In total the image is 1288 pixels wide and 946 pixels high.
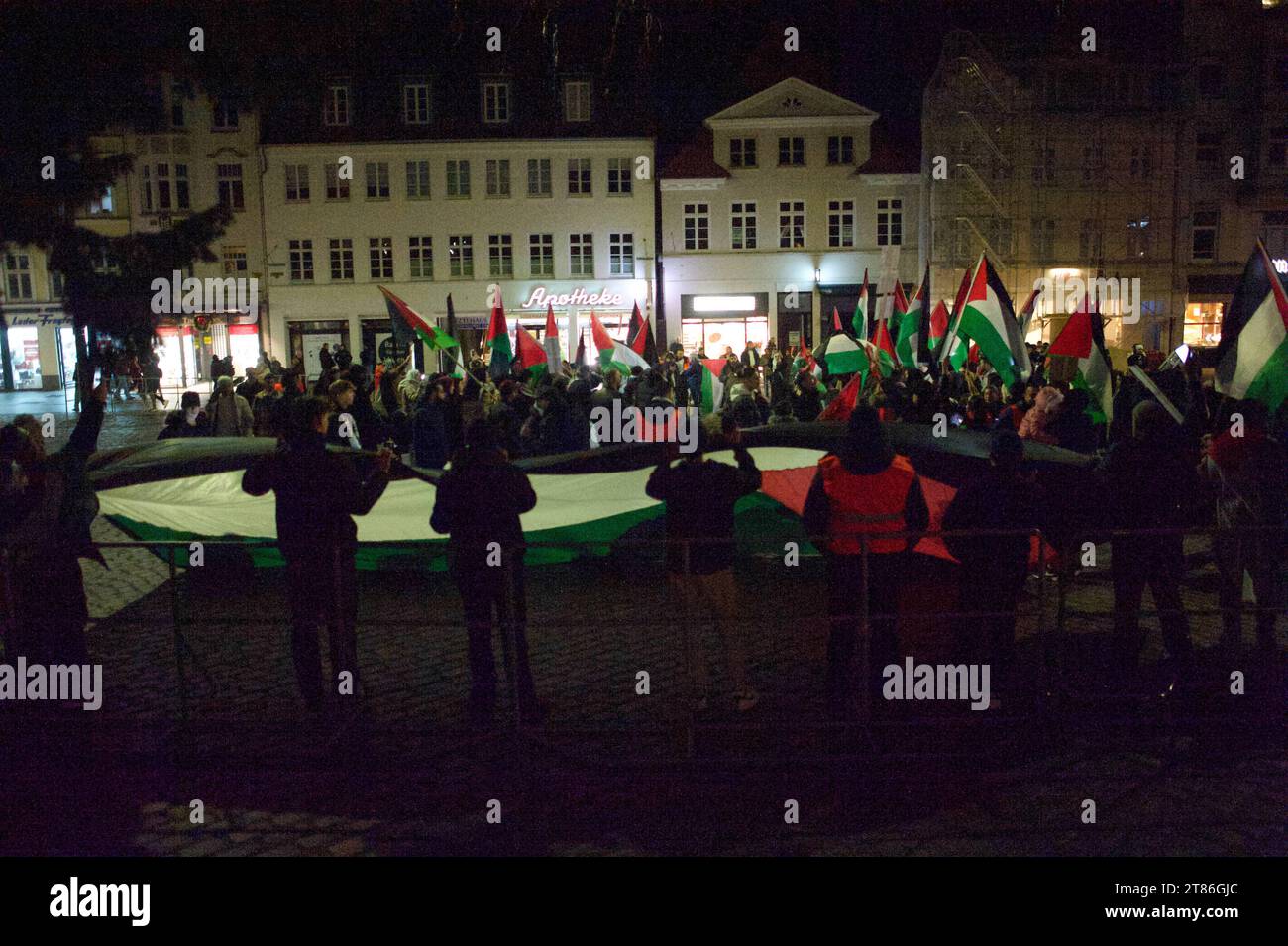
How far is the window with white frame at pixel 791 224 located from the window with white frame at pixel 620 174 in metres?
5.82

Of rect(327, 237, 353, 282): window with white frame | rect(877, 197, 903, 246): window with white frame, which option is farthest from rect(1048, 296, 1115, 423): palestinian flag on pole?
rect(327, 237, 353, 282): window with white frame

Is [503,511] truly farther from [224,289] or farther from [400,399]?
[224,289]

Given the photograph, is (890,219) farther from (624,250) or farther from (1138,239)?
(624,250)

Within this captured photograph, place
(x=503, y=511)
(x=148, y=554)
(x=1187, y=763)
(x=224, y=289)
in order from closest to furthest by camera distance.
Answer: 1. (x=1187, y=763)
2. (x=503, y=511)
3. (x=148, y=554)
4. (x=224, y=289)

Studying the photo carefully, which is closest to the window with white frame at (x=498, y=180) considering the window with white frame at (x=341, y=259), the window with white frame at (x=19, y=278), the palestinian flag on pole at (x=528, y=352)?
the window with white frame at (x=341, y=259)

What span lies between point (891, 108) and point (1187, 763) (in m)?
43.2

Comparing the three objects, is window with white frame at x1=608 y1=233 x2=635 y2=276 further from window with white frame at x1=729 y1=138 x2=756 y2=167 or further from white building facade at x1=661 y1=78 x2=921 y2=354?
window with white frame at x1=729 y1=138 x2=756 y2=167

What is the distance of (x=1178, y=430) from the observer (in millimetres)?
7383

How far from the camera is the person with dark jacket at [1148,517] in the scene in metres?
6.68

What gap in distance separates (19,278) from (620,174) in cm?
2278

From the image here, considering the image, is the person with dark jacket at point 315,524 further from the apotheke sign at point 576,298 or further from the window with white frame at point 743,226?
the window with white frame at point 743,226
